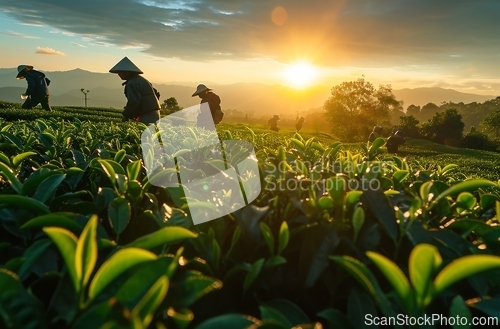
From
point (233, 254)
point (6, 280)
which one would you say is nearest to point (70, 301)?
point (6, 280)

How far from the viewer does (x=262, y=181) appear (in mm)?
1650

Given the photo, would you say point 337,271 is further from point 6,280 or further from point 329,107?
point 329,107

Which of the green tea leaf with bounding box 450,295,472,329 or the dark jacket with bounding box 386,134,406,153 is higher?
the green tea leaf with bounding box 450,295,472,329

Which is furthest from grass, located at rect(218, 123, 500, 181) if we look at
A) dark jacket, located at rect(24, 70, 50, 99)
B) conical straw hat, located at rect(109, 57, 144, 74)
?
dark jacket, located at rect(24, 70, 50, 99)

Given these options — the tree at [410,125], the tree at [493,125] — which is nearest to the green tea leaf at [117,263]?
the tree at [410,125]

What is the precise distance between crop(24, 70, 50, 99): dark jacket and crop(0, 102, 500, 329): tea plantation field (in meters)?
20.4

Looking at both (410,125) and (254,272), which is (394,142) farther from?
(410,125)

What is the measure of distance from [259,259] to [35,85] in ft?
70.6

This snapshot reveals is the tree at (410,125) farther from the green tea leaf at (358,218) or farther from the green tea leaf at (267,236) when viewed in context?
the green tea leaf at (267,236)

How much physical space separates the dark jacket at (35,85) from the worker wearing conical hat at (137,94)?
31.6 feet

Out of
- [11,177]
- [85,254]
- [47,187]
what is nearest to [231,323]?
[85,254]

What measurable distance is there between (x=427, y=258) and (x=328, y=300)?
54cm

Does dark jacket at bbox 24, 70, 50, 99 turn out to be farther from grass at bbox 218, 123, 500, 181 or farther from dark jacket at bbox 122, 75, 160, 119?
dark jacket at bbox 122, 75, 160, 119

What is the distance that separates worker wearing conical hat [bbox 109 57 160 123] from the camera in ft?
38.4
